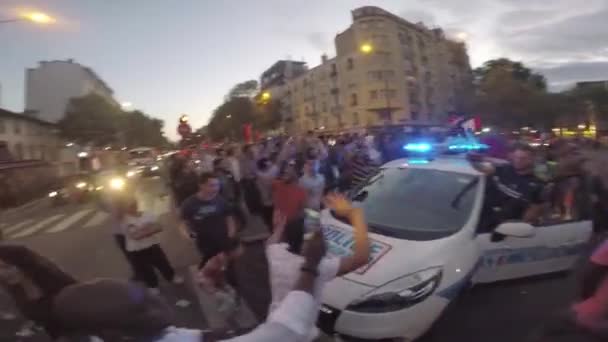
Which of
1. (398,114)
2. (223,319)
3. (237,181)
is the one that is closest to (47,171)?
(237,181)

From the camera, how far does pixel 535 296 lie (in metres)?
4.90

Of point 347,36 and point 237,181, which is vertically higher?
point 347,36

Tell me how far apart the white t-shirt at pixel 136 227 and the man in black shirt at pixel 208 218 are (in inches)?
24.7

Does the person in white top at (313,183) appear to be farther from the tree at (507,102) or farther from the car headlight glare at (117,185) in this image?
the tree at (507,102)

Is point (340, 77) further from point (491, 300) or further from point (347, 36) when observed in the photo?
point (491, 300)

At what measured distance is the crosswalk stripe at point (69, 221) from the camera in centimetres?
1259

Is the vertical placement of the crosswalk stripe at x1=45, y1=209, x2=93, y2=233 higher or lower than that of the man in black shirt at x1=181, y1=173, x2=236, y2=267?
lower

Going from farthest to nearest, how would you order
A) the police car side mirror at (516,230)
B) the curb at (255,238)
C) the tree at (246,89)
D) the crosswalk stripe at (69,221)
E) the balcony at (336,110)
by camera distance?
1. the tree at (246,89)
2. the balcony at (336,110)
3. the crosswalk stripe at (69,221)
4. the curb at (255,238)
5. the police car side mirror at (516,230)

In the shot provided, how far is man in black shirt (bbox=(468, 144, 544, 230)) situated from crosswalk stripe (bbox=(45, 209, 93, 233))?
1091cm

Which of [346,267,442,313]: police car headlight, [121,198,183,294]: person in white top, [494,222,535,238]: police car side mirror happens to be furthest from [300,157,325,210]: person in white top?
[346,267,442,313]: police car headlight

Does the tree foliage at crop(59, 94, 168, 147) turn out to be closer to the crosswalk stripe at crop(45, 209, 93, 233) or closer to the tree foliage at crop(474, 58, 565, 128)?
the crosswalk stripe at crop(45, 209, 93, 233)

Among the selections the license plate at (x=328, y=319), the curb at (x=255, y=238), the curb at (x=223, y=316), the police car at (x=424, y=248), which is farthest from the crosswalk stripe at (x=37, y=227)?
the license plate at (x=328, y=319)

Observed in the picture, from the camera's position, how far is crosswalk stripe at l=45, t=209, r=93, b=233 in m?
12.6

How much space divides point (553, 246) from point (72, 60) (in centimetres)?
8348
